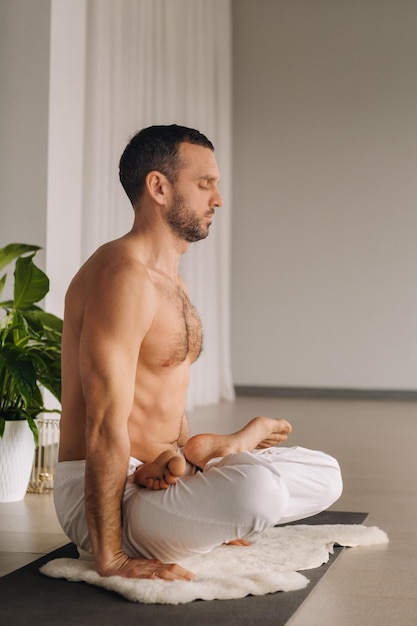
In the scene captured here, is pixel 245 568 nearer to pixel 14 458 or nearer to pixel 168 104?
pixel 14 458

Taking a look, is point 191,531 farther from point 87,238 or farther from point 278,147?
point 278,147

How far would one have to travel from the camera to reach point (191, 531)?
1911mm

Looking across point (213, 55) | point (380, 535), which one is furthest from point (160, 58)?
point (380, 535)

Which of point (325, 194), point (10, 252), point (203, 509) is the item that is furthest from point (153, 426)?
point (325, 194)

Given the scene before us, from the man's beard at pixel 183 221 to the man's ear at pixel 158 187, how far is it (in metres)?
0.02

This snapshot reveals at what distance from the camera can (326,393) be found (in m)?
7.45

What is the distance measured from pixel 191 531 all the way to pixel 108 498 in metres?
0.18

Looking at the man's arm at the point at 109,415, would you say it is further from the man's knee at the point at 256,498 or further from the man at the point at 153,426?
the man's knee at the point at 256,498

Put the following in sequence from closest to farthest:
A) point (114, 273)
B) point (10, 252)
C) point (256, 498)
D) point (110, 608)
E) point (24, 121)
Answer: point (110, 608) → point (256, 498) → point (114, 273) → point (10, 252) → point (24, 121)

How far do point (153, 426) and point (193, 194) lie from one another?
53cm

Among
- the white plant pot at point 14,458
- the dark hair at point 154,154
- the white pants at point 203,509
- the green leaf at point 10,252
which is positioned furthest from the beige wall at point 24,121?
the white pants at point 203,509

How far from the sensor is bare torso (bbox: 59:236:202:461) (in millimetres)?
1936

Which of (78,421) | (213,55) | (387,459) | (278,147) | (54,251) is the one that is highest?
(213,55)

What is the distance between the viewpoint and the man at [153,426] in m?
1.91
